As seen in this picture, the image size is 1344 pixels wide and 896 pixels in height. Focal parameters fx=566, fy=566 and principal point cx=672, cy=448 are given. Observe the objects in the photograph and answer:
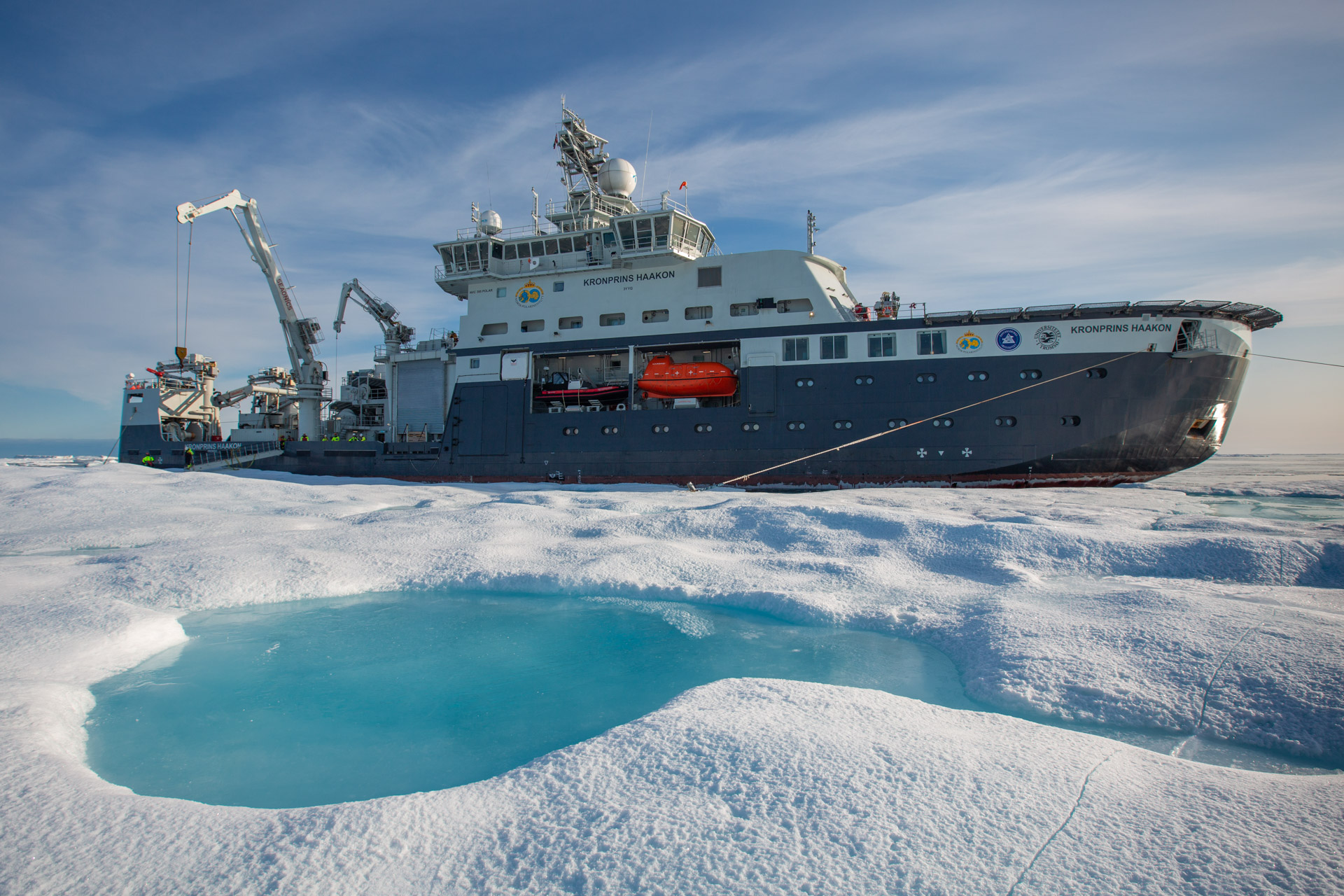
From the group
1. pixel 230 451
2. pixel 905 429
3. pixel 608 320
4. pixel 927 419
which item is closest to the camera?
pixel 927 419

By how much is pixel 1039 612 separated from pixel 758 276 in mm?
15231

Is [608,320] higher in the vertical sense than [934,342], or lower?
higher

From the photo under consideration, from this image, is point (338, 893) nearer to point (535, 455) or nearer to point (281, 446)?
point (535, 455)

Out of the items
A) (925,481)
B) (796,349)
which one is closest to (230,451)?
(796,349)

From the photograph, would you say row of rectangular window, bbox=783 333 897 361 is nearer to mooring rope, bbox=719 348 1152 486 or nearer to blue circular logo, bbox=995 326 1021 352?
mooring rope, bbox=719 348 1152 486

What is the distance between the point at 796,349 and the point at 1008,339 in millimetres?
5776

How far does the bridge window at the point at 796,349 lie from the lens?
1714 centimetres

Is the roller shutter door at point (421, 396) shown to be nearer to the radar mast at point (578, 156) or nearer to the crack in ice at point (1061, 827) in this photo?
the radar mast at point (578, 156)

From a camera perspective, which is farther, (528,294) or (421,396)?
(421,396)

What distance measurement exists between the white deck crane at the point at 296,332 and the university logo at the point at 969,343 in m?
23.0

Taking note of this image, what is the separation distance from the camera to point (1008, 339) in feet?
51.7

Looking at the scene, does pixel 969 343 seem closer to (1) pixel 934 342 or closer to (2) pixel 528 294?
(1) pixel 934 342

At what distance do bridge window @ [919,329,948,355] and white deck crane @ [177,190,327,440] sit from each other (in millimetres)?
22013

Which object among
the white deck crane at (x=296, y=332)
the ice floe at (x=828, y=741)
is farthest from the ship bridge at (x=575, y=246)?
the ice floe at (x=828, y=741)
